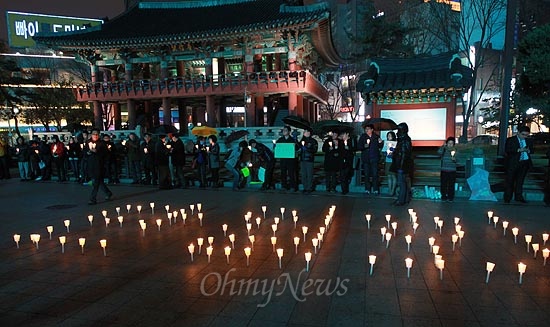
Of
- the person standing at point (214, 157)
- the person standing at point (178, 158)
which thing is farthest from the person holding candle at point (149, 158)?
the person standing at point (214, 157)

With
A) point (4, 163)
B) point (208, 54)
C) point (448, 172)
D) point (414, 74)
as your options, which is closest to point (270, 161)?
point (448, 172)

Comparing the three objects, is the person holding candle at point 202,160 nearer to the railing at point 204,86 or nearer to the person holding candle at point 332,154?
the person holding candle at point 332,154

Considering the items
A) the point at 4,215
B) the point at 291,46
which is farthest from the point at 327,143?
the point at 291,46

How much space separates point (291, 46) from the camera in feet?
80.2

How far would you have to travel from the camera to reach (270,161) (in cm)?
1254

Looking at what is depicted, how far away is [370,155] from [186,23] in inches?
908

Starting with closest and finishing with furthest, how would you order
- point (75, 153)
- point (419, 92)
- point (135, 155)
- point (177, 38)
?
point (419, 92), point (135, 155), point (75, 153), point (177, 38)

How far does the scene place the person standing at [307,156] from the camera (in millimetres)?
11586

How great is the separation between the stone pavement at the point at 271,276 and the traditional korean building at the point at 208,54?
17785mm

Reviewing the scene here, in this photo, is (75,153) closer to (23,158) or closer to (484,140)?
(23,158)

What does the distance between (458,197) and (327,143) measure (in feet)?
14.1

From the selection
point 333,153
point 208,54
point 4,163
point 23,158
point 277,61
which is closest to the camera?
point 333,153

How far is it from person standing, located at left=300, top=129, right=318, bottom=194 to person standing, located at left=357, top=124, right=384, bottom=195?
1510mm

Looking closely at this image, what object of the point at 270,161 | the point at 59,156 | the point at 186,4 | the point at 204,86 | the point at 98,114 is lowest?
the point at 270,161
